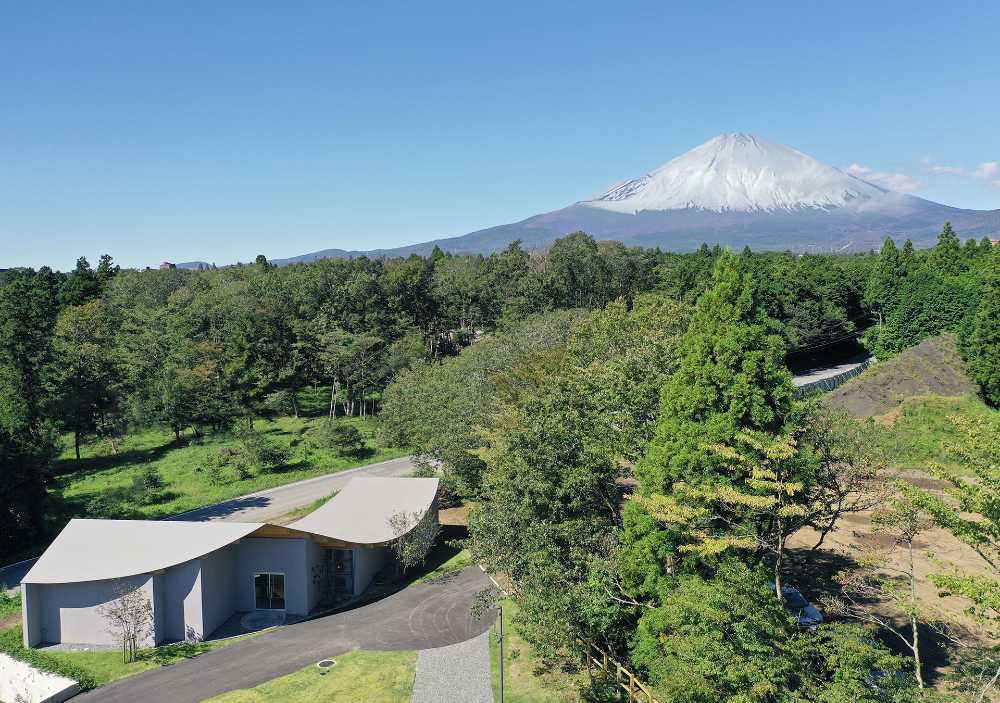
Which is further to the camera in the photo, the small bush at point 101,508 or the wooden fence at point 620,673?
the small bush at point 101,508

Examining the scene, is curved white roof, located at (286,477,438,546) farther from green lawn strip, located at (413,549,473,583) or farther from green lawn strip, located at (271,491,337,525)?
green lawn strip, located at (271,491,337,525)

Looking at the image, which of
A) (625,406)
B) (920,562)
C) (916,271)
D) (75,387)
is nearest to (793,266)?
(916,271)

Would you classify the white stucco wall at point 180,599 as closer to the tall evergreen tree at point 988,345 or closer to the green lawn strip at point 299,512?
the green lawn strip at point 299,512

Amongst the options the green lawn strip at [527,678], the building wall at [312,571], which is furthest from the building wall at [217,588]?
the green lawn strip at [527,678]

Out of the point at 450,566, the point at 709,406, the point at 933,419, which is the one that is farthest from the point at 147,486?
the point at 933,419

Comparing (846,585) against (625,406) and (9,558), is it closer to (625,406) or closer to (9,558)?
(625,406)

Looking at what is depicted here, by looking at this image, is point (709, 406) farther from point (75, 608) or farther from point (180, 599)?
point (75, 608)
